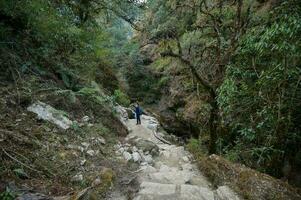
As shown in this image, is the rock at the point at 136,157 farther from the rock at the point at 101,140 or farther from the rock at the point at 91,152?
the rock at the point at 91,152

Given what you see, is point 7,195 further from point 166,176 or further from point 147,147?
point 147,147

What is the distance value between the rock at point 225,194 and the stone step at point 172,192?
4.6 inches

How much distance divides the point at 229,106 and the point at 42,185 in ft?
12.6

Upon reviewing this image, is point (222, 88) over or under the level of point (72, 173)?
over

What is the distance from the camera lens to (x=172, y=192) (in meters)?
4.67

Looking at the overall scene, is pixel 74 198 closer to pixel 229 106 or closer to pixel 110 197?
pixel 110 197

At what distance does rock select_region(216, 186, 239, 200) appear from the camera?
4651mm

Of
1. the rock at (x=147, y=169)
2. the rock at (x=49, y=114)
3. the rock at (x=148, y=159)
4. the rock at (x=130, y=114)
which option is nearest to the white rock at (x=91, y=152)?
the rock at (x=49, y=114)

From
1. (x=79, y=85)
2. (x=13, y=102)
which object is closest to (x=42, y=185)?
(x=13, y=102)

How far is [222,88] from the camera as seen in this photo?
6.50m

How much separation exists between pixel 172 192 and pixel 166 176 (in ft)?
3.67

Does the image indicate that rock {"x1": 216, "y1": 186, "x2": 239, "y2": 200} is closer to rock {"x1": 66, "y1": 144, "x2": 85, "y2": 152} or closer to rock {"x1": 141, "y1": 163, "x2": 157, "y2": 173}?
rock {"x1": 141, "y1": 163, "x2": 157, "y2": 173}

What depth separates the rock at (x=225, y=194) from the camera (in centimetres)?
465

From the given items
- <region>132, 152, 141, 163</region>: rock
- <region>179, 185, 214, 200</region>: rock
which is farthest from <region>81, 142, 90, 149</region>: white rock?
<region>179, 185, 214, 200</region>: rock
